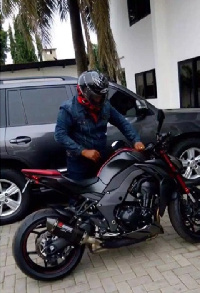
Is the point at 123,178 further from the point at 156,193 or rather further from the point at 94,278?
the point at 94,278

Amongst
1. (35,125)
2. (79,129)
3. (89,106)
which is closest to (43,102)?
(35,125)

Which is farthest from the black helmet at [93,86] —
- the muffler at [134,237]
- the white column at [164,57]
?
the white column at [164,57]

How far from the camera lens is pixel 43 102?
4344 mm

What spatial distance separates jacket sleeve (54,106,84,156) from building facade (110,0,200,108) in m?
5.59

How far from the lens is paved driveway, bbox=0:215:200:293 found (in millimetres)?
2736

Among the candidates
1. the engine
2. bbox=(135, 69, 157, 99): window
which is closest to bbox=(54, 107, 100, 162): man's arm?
the engine

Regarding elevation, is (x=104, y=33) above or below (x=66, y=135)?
above

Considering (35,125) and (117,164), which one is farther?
(35,125)

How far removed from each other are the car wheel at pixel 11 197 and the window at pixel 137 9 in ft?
24.8

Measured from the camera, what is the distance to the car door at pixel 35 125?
4.11m

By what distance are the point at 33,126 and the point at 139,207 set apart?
6.49 ft

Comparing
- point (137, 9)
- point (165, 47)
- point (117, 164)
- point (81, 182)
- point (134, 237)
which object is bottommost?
point (134, 237)

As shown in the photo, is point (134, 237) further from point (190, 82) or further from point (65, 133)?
point (190, 82)

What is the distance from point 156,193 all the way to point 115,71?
6293 mm
